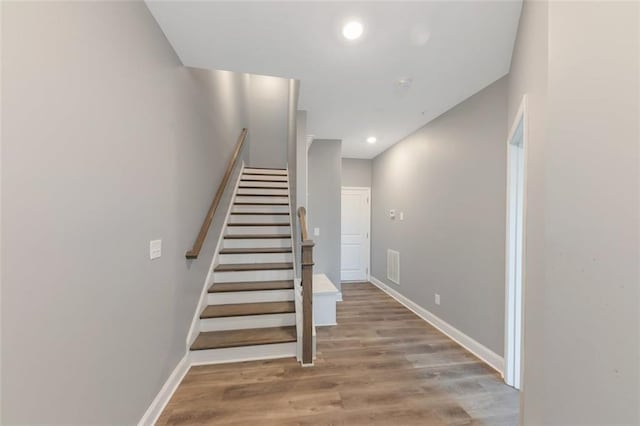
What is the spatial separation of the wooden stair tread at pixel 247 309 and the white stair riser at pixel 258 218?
137 cm

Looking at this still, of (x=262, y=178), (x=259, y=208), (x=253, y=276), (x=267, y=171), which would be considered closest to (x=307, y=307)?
(x=253, y=276)

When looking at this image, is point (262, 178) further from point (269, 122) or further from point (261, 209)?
point (269, 122)

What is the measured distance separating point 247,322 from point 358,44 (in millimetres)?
2544

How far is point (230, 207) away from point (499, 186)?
3.34 meters

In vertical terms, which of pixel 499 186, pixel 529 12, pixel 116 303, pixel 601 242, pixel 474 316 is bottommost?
pixel 474 316

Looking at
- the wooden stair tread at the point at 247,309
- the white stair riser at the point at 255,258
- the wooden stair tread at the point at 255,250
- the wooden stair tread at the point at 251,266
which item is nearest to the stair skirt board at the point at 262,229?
the wooden stair tread at the point at 255,250

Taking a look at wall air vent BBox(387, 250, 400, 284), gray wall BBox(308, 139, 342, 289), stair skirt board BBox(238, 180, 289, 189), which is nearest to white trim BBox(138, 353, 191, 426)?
gray wall BBox(308, 139, 342, 289)

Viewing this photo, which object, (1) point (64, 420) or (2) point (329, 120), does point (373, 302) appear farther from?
(1) point (64, 420)

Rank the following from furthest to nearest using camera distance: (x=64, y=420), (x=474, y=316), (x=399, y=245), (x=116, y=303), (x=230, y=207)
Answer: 1. (x=399, y=245)
2. (x=230, y=207)
3. (x=474, y=316)
4. (x=116, y=303)
5. (x=64, y=420)

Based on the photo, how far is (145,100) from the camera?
4.82 feet

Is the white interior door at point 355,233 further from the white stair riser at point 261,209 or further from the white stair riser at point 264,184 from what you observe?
the white stair riser at point 261,209

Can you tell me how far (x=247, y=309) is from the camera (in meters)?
2.46

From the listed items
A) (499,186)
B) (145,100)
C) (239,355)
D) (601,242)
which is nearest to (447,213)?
(499,186)

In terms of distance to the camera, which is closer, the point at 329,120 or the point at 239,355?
the point at 239,355
